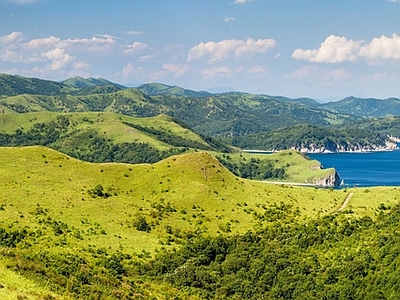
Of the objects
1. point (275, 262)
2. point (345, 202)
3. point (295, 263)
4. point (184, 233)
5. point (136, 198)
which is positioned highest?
point (136, 198)

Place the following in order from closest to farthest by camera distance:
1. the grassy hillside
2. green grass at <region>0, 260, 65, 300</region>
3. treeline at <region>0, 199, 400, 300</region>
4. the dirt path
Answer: green grass at <region>0, 260, 65, 300</region> < treeline at <region>0, 199, 400, 300</region> < the grassy hillside < the dirt path

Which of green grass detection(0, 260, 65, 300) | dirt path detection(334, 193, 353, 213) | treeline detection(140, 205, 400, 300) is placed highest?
green grass detection(0, 260, 65, 300)

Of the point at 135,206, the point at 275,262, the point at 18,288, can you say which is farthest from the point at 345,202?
the point at 18,288

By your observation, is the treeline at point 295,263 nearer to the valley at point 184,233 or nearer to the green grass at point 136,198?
the valley at point 184,233

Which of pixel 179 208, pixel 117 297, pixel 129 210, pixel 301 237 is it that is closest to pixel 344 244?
pixel 301 237

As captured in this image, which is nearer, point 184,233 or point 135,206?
point 184,233

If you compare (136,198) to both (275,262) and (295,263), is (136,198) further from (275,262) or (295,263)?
(295,263)

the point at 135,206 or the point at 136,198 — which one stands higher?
the point at 136,198

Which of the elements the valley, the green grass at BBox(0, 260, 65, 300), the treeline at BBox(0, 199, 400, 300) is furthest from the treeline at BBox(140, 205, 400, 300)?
the green grass at BBox(0, 260, 65, 300)

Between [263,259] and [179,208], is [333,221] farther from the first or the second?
[179,208]

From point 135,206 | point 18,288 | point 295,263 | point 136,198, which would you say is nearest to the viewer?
point 18,288

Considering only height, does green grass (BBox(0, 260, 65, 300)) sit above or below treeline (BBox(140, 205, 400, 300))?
above

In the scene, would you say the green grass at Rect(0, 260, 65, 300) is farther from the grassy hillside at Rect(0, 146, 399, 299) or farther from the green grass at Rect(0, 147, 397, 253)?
the green grass at Rect(0, 147, 397, 253)

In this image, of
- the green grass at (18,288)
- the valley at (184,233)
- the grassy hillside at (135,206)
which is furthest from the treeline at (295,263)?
the green grass at (18,288)
